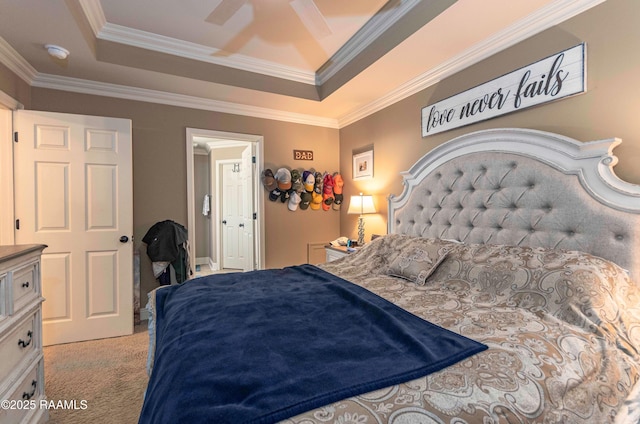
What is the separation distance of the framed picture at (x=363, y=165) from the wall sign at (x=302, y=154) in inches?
24.2

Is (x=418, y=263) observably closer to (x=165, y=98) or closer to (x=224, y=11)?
(x=224, y=11)

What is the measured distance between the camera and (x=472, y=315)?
4.05 ft

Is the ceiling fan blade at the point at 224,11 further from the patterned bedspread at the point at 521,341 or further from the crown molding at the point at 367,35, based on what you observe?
the patterned bedspread at the point at 521,341

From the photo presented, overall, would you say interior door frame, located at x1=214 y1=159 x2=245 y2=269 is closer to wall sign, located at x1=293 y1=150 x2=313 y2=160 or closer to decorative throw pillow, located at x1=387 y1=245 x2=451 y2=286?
wall sign, located at x1=293 y1=150 x2=313 y2=160

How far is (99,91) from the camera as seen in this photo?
9.55ft

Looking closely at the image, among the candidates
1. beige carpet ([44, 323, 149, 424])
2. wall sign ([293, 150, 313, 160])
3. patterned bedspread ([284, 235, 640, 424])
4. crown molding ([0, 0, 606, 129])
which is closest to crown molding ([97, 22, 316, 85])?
crown molding ([0, 0, 606, 129])

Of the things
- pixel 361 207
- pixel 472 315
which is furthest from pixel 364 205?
pixel 472 315

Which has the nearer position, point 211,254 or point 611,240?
point 611,240

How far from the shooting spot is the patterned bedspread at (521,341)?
723 millimetres

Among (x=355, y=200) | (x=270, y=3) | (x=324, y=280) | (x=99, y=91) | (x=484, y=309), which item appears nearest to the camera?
(x=484, y=309)

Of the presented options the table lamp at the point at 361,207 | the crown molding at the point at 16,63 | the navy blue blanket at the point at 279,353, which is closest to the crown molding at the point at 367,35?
the table lamp at the point at 361,207

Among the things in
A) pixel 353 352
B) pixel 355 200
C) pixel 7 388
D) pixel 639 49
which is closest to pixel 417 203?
pixel 355 200

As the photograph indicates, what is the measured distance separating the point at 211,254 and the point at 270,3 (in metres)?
4.78

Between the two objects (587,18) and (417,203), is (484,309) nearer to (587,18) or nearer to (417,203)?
(417,203)
